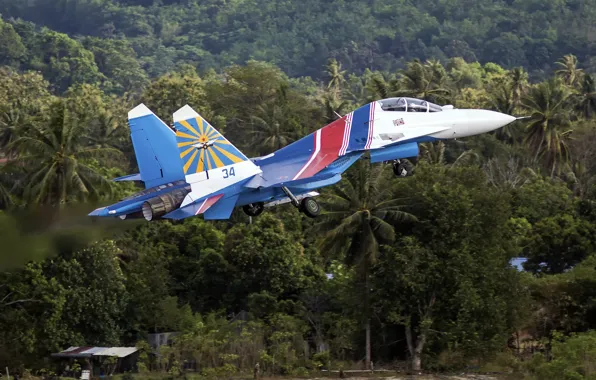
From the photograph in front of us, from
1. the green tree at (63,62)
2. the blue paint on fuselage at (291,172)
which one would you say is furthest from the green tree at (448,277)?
the green tree at (63,62)

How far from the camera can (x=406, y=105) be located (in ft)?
126

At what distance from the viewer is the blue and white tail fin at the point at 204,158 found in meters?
34.7

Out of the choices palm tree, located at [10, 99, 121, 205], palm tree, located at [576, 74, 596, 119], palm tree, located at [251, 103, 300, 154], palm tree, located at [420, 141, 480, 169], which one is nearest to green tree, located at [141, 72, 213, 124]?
palm tree, located at [251, 103, 300, 154]

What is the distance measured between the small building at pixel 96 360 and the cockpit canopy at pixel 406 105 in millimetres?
22963

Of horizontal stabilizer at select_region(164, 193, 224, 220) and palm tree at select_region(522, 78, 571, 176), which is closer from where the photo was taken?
horizontal stabilizer at select_region(164, 193, 224, 220)

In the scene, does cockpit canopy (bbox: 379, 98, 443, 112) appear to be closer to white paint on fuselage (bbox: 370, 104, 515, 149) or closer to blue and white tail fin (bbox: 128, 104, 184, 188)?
white paint on fuselage (bbox: 370, 104, 515, 149)

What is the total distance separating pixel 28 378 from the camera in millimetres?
53938

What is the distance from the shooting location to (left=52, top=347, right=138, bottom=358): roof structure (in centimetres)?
5550

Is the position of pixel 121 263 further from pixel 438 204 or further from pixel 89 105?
pixel 89 105

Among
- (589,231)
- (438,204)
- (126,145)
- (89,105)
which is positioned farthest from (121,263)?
(89,105)

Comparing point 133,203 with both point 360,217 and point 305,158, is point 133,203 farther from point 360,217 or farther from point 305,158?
point 360,217

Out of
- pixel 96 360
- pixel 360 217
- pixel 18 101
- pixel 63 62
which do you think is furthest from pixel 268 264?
pixel 63 62

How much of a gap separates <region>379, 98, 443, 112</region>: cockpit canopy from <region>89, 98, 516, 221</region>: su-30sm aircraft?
32 mm

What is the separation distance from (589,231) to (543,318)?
9.11 m
